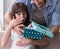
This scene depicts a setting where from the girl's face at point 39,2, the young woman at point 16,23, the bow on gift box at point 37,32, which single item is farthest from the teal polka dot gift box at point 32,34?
the girl's face at point 39,2

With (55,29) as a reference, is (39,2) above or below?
above

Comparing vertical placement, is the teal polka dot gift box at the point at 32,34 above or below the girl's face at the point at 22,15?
below

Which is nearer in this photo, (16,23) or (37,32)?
(37,32)

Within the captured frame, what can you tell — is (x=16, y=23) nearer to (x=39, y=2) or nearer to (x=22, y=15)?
(x=22, y=15)

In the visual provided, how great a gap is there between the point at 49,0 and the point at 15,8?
257 millimetres

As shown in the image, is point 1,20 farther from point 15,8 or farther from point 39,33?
point 39,33

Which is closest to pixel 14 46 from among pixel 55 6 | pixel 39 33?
pixel 39 33

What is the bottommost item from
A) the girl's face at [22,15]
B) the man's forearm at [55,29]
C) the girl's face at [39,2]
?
the man's forearm at [55,29]

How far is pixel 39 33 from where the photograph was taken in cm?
114

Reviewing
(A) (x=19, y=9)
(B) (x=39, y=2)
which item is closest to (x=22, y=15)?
(A) (x=19, y=9)

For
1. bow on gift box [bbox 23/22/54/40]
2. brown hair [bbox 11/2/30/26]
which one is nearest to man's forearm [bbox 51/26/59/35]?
bow on gift box [bbox 23/22/54/40]

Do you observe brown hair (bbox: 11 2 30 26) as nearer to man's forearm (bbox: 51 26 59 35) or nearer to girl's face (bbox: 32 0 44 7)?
girl's face (bbox: 32 0 44 7)

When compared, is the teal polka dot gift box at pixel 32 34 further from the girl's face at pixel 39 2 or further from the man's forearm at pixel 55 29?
the girl's face at pixel 39 2

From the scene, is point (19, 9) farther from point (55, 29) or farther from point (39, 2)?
point (55, 29)
